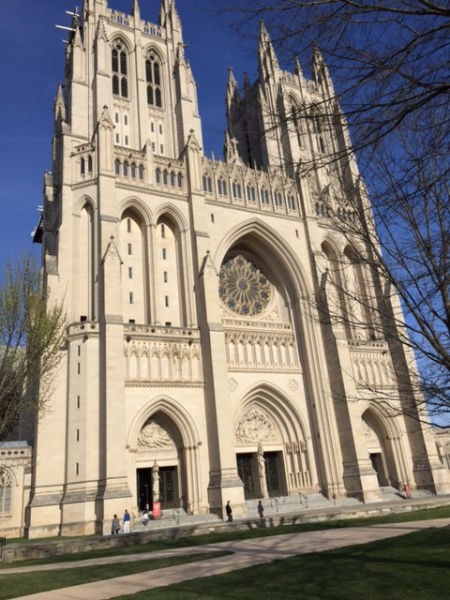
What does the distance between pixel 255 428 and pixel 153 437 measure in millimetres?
7318

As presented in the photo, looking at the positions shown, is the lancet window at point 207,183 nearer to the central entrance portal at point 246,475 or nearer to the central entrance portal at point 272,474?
the central entrance portal at point 246,475

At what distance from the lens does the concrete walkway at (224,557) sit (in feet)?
31.0

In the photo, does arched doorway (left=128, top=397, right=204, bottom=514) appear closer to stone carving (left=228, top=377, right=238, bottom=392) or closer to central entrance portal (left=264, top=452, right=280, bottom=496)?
stone carving (left=228, top=377, right=238, bottom=392)

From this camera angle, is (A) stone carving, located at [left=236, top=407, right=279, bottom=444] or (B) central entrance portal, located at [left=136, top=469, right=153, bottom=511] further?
(A) stone carving, located at [left=236, top=407, right=279, bottom=444]

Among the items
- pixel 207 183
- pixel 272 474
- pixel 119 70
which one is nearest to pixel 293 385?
pixel 272 474

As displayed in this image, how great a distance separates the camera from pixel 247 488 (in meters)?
31.1

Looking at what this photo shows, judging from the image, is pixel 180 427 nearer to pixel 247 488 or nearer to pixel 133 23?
pixel 247 488

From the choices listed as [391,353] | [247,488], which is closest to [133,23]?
[391,353]

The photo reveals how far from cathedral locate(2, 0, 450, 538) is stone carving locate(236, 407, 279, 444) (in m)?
0.09

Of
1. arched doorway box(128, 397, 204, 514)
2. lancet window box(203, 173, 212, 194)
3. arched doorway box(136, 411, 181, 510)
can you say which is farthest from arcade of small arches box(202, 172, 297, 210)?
arched doorway box(136, 411, 181, 510)

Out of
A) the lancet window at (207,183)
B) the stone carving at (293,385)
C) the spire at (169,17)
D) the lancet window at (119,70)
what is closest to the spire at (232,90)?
the spire at (169,17)

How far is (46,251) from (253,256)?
14.7m

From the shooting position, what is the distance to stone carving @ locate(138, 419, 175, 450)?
2733 centimetres

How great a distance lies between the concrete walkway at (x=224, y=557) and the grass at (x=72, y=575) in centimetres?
49
